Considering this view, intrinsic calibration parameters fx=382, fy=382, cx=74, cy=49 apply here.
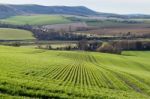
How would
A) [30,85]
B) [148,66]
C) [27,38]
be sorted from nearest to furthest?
[30,85]
[148,66]
[27,38]

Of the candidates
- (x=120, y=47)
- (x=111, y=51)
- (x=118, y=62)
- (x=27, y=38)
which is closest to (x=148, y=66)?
(x=118, y=62)

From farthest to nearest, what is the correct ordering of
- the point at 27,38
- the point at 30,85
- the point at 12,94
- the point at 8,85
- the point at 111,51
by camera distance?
1. the point at 27,38
2. the point at 111,51
3. the point at 30,85
4. the point at 8,85
5. the point at 12,94

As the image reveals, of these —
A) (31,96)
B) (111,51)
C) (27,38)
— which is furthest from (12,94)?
(27,38)

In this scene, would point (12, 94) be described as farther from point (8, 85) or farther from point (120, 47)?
point (120, 47)

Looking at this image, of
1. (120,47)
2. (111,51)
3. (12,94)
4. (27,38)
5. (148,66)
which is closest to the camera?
(12,94)

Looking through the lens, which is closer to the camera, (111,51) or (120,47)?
(111,51)

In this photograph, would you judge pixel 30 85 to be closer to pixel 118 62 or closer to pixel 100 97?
pixel 100 97

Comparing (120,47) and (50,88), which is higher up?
(50,88)

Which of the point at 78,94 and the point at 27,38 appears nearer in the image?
the point at 78,94

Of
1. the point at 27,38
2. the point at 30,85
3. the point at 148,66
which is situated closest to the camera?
the point at 30,85
